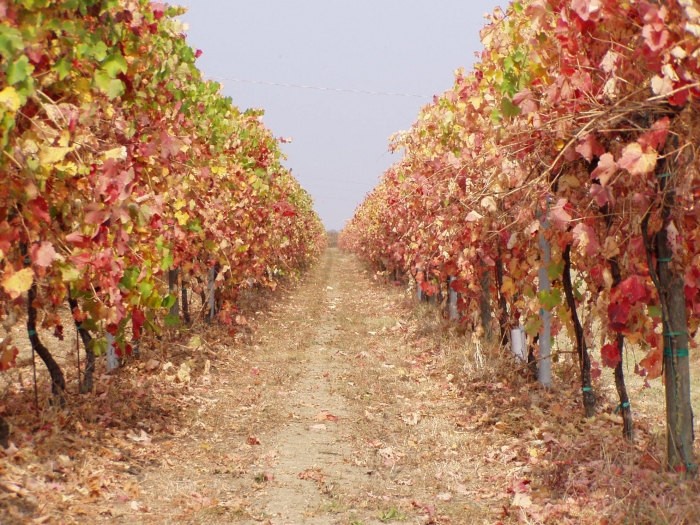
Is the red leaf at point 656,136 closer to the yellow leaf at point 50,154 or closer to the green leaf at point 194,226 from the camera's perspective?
the yellow leaf at point 50,154

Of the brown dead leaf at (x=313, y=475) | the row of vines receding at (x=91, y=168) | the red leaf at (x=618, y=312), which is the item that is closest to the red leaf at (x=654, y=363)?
the red leaf at (x=618, y=312)

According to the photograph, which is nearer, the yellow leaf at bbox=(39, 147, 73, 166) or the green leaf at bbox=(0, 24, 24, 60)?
the green leaf at bbox=(0, 24, 24, 60)

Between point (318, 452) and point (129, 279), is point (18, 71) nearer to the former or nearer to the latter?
point (129, 279)

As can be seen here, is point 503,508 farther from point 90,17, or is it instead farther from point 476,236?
point 90,17

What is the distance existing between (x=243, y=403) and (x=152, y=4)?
4.21 metres

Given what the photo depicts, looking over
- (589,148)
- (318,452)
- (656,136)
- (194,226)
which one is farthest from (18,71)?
(194,226)

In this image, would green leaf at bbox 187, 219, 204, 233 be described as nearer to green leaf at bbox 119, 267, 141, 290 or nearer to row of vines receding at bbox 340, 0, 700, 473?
green leaf at bbox 119, 267, 141, 290

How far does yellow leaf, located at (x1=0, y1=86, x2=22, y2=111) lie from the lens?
10.1 ft

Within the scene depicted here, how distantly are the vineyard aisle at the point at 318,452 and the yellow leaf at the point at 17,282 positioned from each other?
1760mm

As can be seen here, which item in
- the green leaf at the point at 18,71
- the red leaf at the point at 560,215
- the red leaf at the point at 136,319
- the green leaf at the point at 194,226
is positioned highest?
the green leaf at the point at 18,71

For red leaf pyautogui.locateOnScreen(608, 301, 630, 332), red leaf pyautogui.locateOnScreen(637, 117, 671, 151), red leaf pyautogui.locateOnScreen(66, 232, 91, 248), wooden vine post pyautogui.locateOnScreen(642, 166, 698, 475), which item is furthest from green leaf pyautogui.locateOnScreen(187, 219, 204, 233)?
red leaf pyautogui.locateOnScreen(637, 117, 671, 151)

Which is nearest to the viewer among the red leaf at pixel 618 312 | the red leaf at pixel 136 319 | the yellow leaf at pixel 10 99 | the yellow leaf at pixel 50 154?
the yellow leaf at pixel 10 99

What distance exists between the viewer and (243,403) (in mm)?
7398

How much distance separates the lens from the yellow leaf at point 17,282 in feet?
11.0
